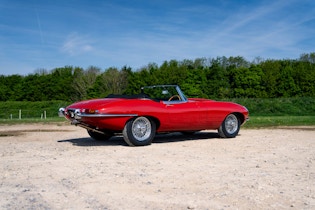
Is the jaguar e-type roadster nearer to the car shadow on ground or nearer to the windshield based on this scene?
the windshield

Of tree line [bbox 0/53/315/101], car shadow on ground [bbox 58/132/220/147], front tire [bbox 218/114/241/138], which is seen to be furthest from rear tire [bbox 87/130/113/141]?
tree line [bbox 0/53/315/101]

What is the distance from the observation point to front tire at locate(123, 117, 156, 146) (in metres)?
7.99

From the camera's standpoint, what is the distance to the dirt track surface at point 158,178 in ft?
12.1

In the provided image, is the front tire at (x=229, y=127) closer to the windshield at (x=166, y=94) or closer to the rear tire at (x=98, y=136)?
the windshield at (x=166, y=94)

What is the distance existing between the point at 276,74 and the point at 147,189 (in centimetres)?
4983

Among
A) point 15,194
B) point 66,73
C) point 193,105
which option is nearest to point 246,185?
point 15,194

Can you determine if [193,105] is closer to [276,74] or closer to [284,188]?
[284,188]

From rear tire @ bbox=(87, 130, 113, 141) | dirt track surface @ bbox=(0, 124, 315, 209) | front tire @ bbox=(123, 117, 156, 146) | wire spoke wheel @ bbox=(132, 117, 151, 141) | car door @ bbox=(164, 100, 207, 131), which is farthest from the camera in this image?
rear tire @ bbox=(87, 130, 113, 141)

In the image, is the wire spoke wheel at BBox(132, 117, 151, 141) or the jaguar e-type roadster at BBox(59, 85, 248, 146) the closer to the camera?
the jaguar e-type roadster at BBox(59, 85, 248, 146)

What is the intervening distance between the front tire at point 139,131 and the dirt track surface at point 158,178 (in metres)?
0.29

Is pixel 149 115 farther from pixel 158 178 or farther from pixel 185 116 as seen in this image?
pixel 158 178

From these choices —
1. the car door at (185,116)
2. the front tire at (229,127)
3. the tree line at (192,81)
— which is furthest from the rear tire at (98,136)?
the tree line at (192,81)

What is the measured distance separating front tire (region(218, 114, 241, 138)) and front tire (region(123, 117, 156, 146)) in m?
2.27

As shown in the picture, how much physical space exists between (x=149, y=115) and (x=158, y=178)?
11.5 feet
